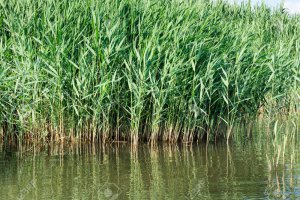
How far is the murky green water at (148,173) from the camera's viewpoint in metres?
6.24

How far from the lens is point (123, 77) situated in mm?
9695

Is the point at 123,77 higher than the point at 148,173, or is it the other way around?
the point at 123,77

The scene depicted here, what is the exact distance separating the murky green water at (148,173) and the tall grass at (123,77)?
48 centimetres

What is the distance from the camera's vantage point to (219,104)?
10.1 m

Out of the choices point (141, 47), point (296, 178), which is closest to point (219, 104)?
point (141, 47)

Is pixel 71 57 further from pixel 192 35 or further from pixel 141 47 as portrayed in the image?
pixel 192 35

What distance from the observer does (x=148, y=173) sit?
24.3ft

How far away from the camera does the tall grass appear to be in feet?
30.5

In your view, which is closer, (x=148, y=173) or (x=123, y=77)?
(x=148, y=173)

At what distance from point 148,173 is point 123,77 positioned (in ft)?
8.84

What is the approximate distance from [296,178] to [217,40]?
4.24 meters

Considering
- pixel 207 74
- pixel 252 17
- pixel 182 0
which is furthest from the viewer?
pixel 252 17

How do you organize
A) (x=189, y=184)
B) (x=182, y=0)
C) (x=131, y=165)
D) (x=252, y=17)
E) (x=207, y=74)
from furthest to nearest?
1. (x=252, y=17)
2. (x=182, y=0)
3. (x=207, y=74)
4. (x=131, y=165)
5. (x=189, y=184)

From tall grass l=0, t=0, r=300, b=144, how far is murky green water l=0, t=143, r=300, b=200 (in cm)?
48
